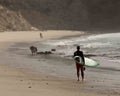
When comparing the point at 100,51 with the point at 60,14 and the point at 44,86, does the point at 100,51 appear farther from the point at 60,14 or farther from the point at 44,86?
the point at 60,14

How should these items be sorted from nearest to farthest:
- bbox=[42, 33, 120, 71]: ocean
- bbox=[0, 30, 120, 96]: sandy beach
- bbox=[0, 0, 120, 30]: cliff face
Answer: bbox=[0, 30, 120, 96]: sandy beach → bbox=[42, 33, 120, 71]: ocean → bbox=[0, 0, 120, 30]: cliff face

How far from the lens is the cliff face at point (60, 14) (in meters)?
95.1

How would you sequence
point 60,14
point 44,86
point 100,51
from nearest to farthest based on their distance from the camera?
point 44,86
point 100,51
point 60,14

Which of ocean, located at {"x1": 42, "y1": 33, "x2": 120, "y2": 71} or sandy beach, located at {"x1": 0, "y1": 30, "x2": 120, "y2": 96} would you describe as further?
ocean, located at {"x1": 42, "y1": 33, "x2": 120, "y2": 71}

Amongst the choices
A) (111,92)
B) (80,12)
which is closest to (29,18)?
(80,12)

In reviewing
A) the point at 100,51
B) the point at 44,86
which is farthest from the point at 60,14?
the point at 44,86

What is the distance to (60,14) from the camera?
4528 inches

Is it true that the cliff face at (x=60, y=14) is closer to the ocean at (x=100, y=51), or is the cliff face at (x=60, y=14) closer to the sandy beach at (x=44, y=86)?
the ocean at (x=100, y=51)

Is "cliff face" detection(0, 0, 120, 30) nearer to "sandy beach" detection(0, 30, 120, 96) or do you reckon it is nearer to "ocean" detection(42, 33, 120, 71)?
"ocean" detection(42, 33, 120, 71)

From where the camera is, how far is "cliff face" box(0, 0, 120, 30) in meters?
95.1

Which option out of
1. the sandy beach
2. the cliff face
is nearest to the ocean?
the sandy beach

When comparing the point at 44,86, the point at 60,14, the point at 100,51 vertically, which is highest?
the point at 60,14

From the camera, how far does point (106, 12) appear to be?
126m

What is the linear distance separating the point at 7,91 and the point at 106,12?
11547cm
